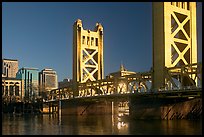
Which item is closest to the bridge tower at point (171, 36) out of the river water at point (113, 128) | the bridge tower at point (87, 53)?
the river water at point (113, 128)

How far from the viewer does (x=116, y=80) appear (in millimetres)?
62500

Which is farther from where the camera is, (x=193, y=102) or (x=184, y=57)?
(x=184, y=57)

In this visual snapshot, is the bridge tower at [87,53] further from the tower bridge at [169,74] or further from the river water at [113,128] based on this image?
the river water at [113,128]

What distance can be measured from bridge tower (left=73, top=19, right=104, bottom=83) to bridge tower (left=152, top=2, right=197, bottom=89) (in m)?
30.6

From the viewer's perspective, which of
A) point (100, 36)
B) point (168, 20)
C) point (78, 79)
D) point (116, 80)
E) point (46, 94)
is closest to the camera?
point (168, 20)

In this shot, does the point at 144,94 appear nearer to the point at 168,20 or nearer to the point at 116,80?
the point at 168,20

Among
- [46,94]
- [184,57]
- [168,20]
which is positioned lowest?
[46,94]

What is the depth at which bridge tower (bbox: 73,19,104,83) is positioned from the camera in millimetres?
80625

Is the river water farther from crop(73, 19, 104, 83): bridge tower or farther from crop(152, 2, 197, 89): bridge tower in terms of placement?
crop(73, 19, 104, 83): bridge tower

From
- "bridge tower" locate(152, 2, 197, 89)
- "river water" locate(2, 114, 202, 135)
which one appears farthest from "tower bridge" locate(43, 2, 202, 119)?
"river water" locate(2, 114, 202, 135)

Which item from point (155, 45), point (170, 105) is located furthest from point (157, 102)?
point (155, 45)

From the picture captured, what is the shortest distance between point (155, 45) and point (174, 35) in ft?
11.4

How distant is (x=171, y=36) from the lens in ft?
164

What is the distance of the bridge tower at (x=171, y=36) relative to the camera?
48.5m
